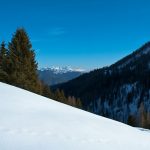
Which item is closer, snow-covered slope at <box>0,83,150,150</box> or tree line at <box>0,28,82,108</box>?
snow-covered slope at <box>0,83,150,150</box>

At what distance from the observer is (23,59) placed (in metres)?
42.6

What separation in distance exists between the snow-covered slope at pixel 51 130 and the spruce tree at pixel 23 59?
88.3 ft

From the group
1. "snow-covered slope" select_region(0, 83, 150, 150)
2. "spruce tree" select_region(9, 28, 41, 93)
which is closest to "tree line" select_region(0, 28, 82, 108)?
"spruce tree" select_region(9, 28, 41, 93)

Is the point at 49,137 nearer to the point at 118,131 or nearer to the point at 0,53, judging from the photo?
the point at 118,131

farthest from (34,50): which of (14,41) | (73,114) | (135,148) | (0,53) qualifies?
(135,148)

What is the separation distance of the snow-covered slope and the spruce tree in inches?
Result: 1059

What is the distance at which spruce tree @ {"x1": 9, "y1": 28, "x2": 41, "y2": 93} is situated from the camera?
4159 centimetres

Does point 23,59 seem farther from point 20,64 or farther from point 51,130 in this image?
point 51,130

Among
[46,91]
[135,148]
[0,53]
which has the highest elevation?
[0,53]

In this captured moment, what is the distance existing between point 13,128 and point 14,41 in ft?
110

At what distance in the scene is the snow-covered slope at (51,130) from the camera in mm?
9930

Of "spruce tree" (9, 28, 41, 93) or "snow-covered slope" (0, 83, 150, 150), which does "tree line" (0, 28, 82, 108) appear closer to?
"spruce tree" (9, 28, 41, 93)

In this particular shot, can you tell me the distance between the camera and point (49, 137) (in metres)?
10.5

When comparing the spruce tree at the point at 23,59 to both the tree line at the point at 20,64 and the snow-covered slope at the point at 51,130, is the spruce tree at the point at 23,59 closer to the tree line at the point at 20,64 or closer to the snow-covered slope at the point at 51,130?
the tree line at the point at 20,64
